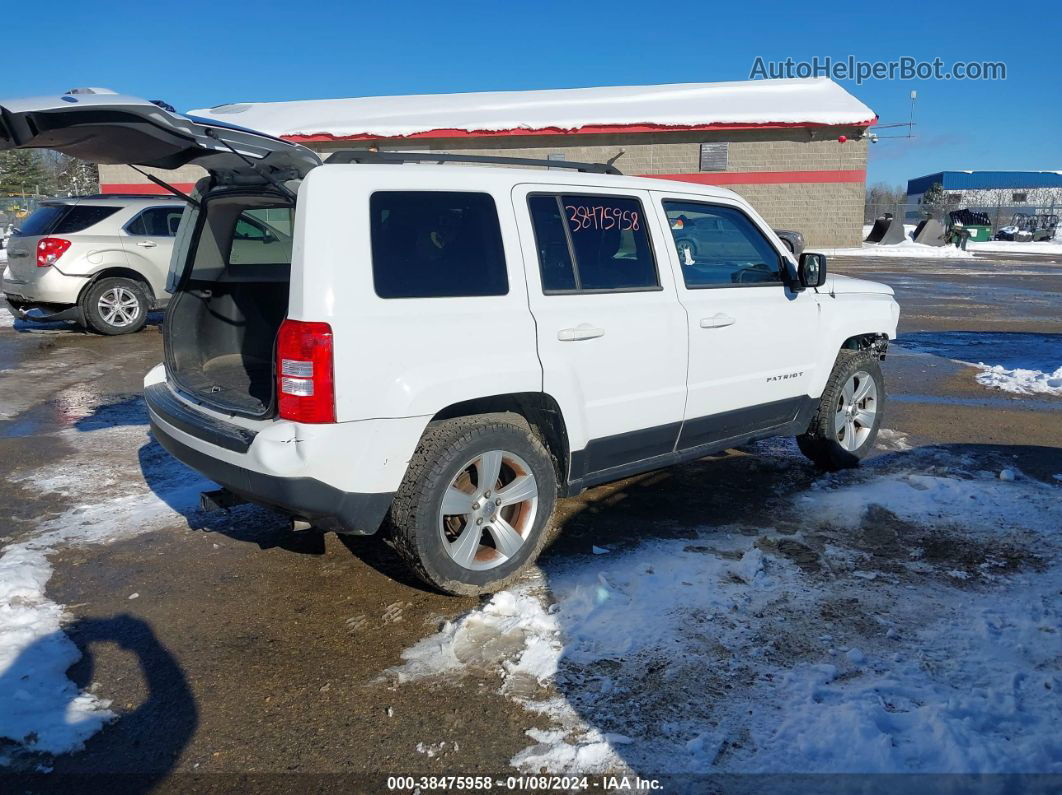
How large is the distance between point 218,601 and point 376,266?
1.77 metres

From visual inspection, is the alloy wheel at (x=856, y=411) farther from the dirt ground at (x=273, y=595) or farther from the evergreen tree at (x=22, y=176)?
the evergreen tree at (x=22, y=176)

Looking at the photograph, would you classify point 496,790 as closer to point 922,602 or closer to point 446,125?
point 922,602

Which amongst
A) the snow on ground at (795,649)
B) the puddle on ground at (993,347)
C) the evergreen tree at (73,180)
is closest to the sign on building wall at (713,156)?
the puddle on ground at (993,347)

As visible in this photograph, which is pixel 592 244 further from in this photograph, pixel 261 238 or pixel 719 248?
pixel 261 238

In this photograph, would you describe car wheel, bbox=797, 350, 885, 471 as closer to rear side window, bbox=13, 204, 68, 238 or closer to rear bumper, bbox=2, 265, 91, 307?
rear bumper, bbox=2, 265, 91, 307

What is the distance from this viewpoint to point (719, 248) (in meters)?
4.88

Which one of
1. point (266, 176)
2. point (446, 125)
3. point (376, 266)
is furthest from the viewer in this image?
point (446, 125)

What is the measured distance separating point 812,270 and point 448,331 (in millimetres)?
2530

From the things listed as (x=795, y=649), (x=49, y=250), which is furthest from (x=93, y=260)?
(x=795, y=649)

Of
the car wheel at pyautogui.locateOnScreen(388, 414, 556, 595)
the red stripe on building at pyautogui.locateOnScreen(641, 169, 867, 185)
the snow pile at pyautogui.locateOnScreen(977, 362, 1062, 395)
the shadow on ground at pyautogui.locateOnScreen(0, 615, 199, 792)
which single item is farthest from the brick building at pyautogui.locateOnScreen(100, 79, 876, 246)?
the shadow on ground at pyautogui.locateOnScreen(0, 615, 199, 792)

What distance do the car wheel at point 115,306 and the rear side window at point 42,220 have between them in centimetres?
93

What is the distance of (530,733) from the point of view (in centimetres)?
290

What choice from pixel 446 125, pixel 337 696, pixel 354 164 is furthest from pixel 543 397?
pixel 446 125

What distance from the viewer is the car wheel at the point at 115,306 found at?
11.3m
